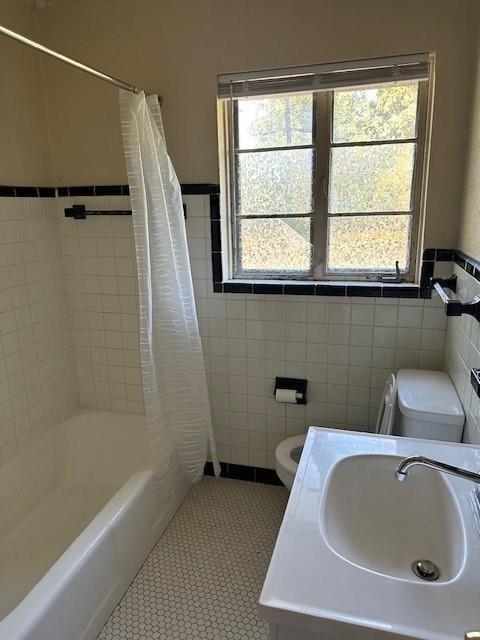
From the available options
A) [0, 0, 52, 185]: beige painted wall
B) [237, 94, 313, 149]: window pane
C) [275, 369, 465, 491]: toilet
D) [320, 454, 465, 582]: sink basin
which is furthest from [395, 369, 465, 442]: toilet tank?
[0, 0, 52, 185]: beige painted wall

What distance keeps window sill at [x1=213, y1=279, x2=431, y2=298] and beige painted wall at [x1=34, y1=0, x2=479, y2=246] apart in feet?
0.77

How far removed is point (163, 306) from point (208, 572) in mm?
1176

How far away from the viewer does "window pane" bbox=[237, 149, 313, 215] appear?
7.22 feet

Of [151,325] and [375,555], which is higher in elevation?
[151,325]

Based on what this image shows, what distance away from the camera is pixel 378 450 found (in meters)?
1.33

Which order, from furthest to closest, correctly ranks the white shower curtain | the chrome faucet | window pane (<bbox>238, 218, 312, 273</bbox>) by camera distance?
window pane (<bbox>238, 218, 312, 273</bbox>) → the white shower curtain → the chrome faucet

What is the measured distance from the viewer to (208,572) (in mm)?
1943

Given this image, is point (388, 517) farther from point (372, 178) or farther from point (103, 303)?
point (103, 303)

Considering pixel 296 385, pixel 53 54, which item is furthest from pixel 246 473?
pixel 53 54

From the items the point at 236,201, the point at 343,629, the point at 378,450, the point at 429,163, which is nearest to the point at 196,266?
the point at 236,201

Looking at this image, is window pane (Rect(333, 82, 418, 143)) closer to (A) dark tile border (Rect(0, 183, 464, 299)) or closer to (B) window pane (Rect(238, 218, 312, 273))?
(B) window pane (Rect(238, 218, 312, 273))

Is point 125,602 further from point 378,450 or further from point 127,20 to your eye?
point 127,20

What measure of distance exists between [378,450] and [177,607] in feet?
3.57

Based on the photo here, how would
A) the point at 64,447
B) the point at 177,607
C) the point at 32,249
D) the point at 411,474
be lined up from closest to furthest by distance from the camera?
the point at 411,474 → the point at 177,607 → the point at 32,249 → the point at 64,447
